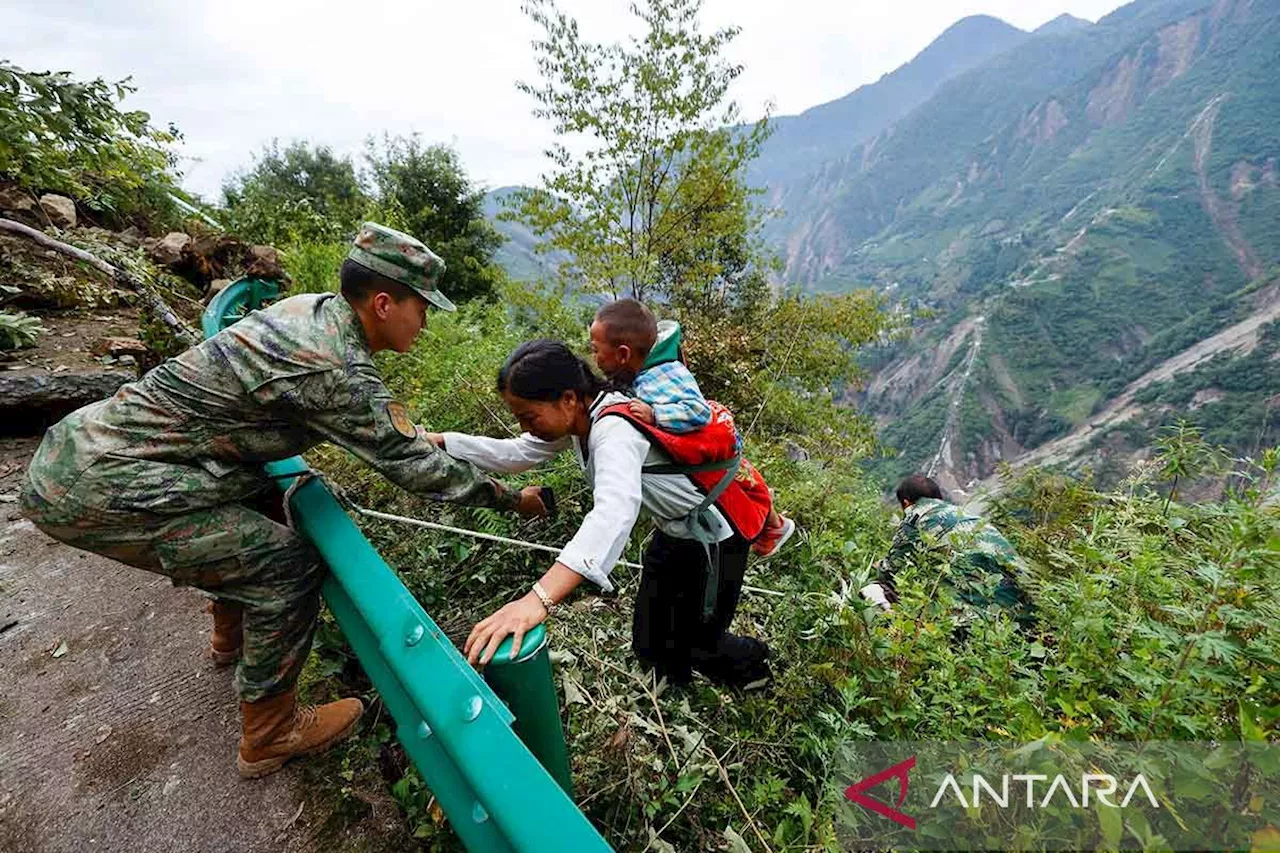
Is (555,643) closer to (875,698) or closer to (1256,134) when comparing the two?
(875,698)

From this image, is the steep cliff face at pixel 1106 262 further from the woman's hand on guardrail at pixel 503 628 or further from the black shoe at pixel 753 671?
the woman's hand on guardrail at pixel 503 628

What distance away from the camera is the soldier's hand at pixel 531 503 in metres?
2.35

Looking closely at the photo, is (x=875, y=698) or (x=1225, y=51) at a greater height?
(x=1225, y=51)

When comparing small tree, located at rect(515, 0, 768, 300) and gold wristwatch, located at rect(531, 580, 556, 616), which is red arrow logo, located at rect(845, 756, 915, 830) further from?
small tree, located at rect(515, 0, 768, 300)

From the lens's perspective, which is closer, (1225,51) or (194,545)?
(194,545)

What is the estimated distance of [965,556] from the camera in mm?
2662

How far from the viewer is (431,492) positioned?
2041 mm

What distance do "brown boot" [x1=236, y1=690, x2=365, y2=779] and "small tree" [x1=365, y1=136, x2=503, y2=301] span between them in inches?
582

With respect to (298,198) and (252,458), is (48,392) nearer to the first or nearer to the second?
(252,458)

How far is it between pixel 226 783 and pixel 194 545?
85cm

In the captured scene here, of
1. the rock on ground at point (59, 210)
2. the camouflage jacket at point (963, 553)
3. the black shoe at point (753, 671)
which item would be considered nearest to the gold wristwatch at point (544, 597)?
the black shoe at point (753, 671)

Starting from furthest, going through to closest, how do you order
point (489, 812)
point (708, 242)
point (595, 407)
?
point (708, 242)
point (595, 407)
point (489, 812)

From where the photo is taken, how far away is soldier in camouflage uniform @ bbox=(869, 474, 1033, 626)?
2389 millimetres

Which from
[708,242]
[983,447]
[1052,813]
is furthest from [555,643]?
[983,447]
